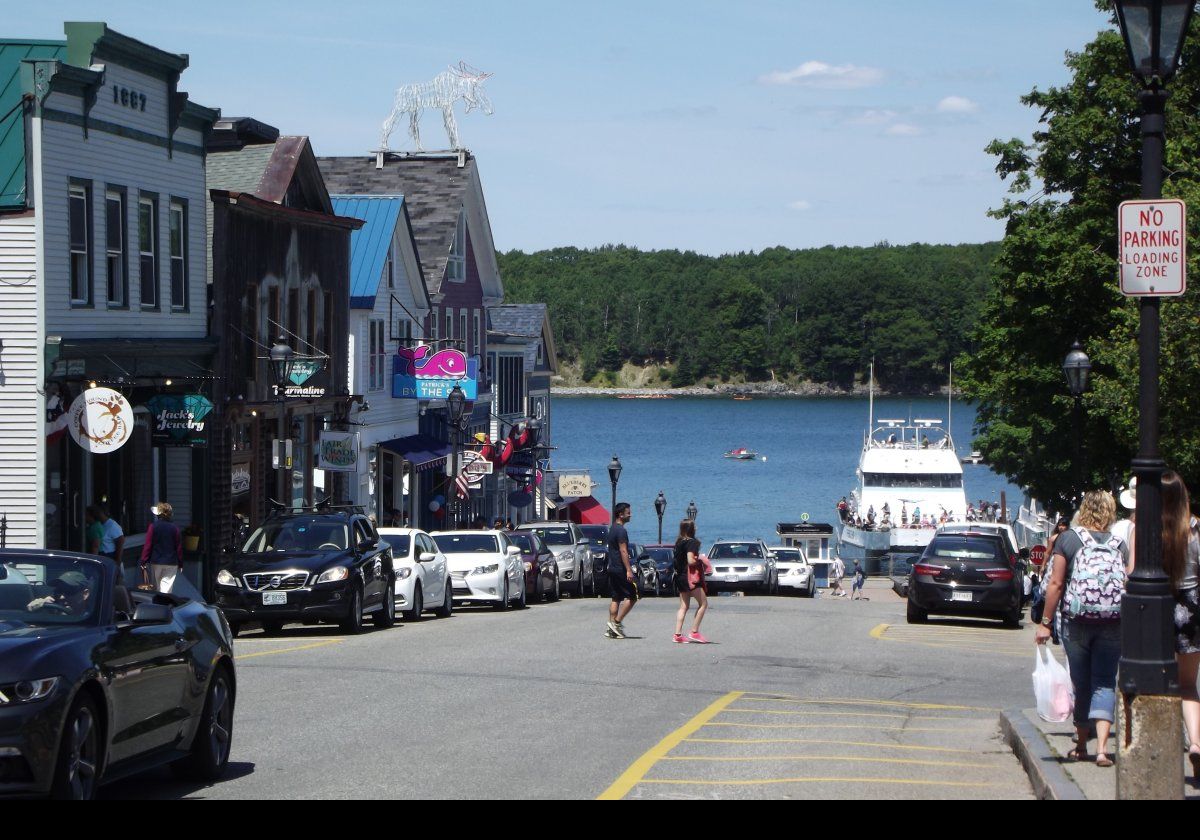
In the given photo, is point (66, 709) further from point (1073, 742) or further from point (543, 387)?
point (543, 387)

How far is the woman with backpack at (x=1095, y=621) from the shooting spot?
1099 cm

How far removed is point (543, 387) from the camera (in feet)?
236

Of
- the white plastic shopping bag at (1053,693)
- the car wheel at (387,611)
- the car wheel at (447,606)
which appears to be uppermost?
the white plastic shopping bag at (1053,693)

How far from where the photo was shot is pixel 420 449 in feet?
159

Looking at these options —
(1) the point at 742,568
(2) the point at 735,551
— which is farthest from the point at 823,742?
(2) the point at 735,551

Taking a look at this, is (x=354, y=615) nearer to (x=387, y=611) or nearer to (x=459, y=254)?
(x=387, y=611)

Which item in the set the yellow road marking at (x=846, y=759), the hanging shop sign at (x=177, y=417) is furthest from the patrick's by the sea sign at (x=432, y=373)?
the yellow road marking at (x=846, y=759)

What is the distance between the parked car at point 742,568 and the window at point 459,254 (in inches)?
554

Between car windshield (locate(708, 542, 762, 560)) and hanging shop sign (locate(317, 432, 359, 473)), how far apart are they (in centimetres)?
1196

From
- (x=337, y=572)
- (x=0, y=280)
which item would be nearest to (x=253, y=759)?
(x=337, y=572)

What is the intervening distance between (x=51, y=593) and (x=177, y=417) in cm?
1908

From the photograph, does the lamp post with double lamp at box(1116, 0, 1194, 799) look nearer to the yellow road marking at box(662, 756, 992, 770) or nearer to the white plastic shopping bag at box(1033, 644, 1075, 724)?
the white plastic shopping bag at box(1033, 644, 1075, 724)

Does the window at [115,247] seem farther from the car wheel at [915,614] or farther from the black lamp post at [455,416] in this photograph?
the black lamp post at [455,416]

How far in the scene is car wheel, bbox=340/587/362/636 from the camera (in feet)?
75.1
